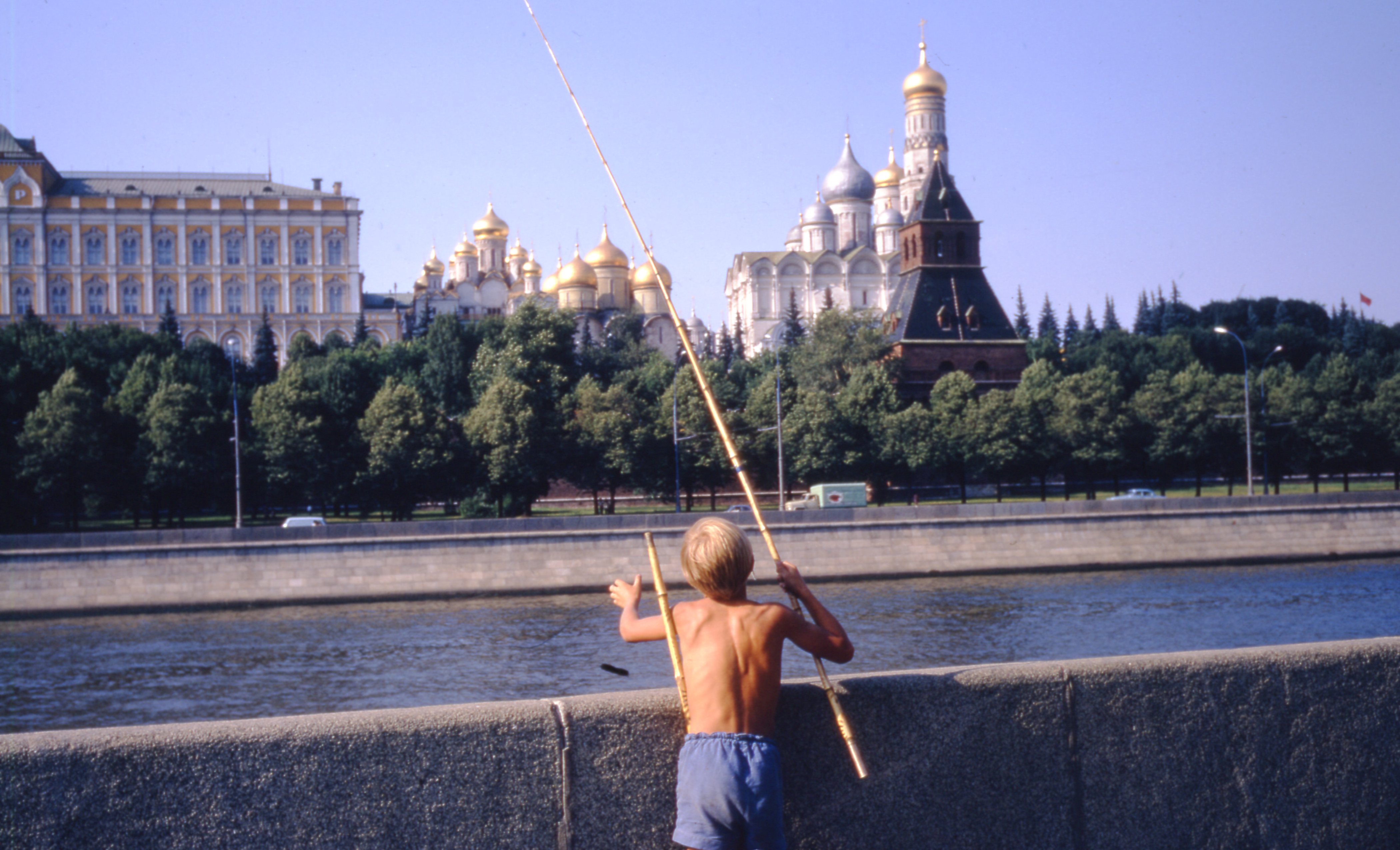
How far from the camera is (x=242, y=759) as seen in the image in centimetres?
337

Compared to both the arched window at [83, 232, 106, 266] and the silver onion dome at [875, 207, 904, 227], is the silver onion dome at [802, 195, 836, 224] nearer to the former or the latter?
the silver onion dome at [875, 207, 904, 227]

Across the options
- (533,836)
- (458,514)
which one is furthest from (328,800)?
(458,514)

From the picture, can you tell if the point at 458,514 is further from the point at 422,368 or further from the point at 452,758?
the point at 452,758

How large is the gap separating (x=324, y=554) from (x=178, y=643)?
518cm

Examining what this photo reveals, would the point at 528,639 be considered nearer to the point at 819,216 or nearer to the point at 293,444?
the point at 293,444

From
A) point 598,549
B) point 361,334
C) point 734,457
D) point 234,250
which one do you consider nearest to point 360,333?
point 361,334

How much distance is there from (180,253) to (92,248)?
5927 millimetres

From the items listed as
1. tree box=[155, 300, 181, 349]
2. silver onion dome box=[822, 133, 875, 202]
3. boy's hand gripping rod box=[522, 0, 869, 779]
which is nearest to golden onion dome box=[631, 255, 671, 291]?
silver onion dome box=[822, 133, 875, 202]

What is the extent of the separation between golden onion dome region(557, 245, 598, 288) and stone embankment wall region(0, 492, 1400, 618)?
60.8m

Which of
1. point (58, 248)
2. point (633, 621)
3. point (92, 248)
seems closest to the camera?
point (633, 621)

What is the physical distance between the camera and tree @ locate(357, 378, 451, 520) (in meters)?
41.3

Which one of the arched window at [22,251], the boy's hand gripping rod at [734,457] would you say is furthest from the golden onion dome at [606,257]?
the boy's hand gripping rod at [734,457]

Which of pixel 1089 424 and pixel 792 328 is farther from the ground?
pixel 792 328

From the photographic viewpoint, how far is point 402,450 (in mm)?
41281
